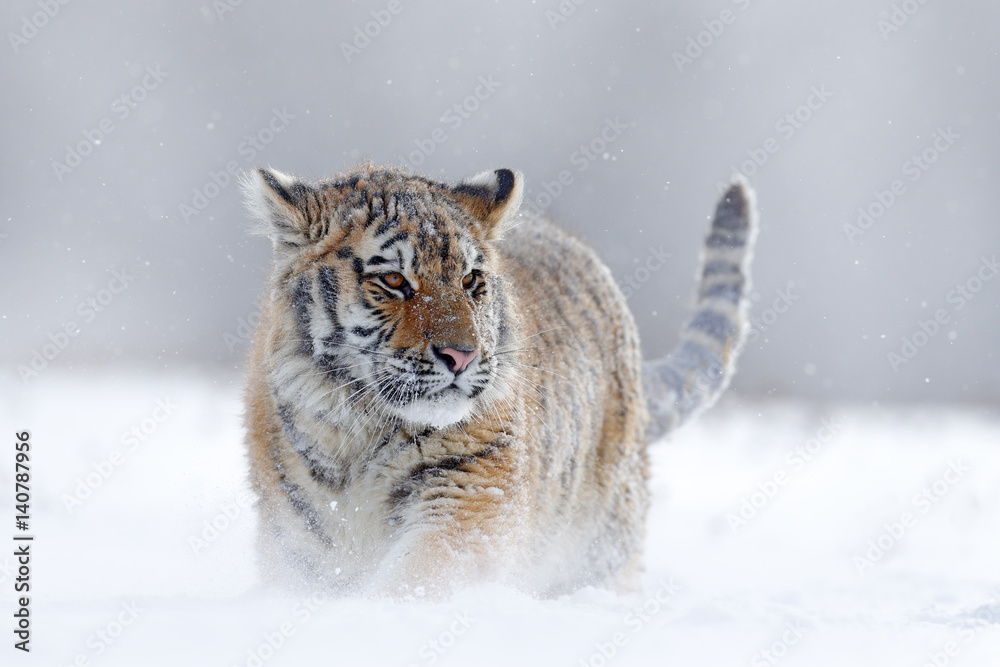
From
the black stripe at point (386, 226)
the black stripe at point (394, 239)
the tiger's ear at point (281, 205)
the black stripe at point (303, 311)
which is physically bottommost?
the black stripe at point (303, 311)

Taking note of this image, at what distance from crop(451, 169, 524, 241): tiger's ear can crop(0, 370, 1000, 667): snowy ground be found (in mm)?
1734

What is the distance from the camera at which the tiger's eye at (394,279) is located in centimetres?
405

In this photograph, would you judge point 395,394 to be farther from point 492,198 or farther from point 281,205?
point 492,198

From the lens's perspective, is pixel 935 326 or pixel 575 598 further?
pixel 935 326

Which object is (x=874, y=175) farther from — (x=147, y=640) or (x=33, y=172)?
(x=147, y=640)

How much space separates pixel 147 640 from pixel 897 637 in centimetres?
233

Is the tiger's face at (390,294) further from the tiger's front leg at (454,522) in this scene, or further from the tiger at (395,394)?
the tiger's front leg at (454,522)

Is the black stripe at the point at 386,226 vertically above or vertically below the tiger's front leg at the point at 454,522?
above

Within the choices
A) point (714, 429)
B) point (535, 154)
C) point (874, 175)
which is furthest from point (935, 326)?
point (714, 429)

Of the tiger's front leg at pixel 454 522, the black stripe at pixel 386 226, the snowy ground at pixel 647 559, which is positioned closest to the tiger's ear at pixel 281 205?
the black stripe at pixel 386 226

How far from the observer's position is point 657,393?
6.94 metres

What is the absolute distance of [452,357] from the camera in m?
3.87

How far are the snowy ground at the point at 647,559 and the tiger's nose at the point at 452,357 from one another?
34.3 inches

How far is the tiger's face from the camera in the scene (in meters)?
3.93
